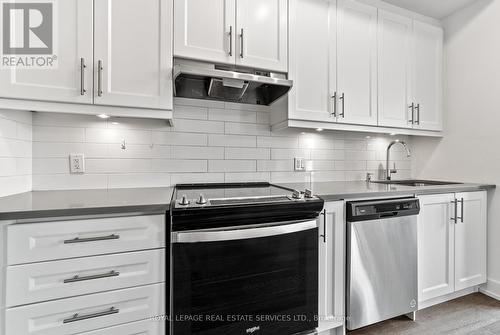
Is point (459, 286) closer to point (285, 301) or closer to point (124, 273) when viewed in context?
point (285, 301)

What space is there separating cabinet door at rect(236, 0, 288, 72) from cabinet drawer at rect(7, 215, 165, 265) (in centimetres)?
117

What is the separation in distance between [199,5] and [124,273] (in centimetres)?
157

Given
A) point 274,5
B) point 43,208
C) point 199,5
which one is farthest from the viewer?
point 274,5

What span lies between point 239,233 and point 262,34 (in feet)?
4.34

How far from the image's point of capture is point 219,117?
1970 millimetres

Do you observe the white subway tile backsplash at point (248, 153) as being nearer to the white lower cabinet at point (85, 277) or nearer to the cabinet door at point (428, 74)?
the white lower cabinet at point (85, 277)

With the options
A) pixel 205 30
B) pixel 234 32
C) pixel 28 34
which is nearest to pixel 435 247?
pixel 234 32

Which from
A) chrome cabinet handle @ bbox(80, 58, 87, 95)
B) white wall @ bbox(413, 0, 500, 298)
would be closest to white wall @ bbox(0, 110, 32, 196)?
chrome cabinet handle @ bbox(80, 58, 87, 95)

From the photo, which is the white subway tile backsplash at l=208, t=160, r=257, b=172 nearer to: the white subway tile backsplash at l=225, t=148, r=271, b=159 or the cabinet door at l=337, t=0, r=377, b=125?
the white subway tile backsplash at l=225, t=148, r=271, b=159

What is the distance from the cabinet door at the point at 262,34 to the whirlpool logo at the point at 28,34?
1.02 m

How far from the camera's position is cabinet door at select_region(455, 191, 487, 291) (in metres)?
2.05

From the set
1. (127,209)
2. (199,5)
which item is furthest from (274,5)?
(127,209)

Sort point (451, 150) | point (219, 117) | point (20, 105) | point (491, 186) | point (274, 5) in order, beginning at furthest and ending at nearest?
point (451, 150)
point (491, 186)
point (219, 117)
point (274, 5)
point (20, 105)

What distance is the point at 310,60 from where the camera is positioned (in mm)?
1875
